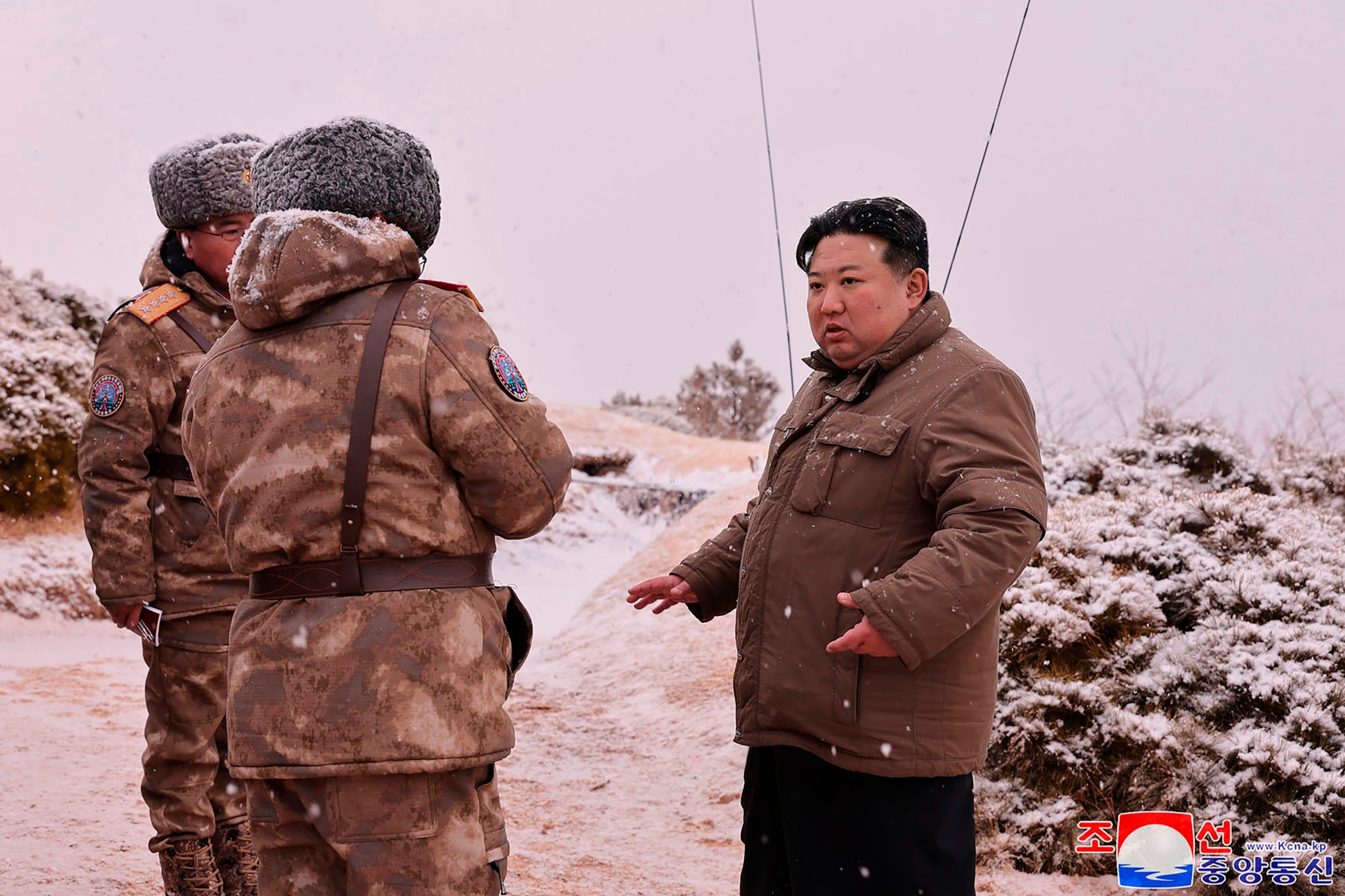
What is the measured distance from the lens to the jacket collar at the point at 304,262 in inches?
75.2

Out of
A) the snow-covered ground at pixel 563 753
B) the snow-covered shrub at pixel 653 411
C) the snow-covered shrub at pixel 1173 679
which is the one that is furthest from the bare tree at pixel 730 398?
the snow-covered shrub at pixel 1173 679

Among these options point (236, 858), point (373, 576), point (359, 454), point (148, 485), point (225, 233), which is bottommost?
point (236, 858)

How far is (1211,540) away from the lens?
439 centimetres

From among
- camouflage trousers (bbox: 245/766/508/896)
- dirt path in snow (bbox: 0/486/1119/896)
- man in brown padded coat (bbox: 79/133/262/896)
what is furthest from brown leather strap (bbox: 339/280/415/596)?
dirt path in snow (bbox: 0/486/1119/896)

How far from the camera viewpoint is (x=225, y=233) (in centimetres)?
315

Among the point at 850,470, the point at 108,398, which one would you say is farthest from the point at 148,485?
the point at 850,470

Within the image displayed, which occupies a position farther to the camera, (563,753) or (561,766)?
(563,753)

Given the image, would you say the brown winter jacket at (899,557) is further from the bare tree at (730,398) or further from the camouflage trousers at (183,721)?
the bare tree at (730,398)

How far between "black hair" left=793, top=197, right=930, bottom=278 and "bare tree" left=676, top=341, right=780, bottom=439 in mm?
20374

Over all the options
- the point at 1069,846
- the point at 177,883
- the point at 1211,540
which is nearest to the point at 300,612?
the point at 177,883

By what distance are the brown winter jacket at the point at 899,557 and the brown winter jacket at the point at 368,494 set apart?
0.62 metres

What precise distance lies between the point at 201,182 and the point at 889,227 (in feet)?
6.42

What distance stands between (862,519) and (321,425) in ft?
3.63

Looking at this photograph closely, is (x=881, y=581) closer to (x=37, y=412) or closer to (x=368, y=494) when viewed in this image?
(x=368, y=494)
